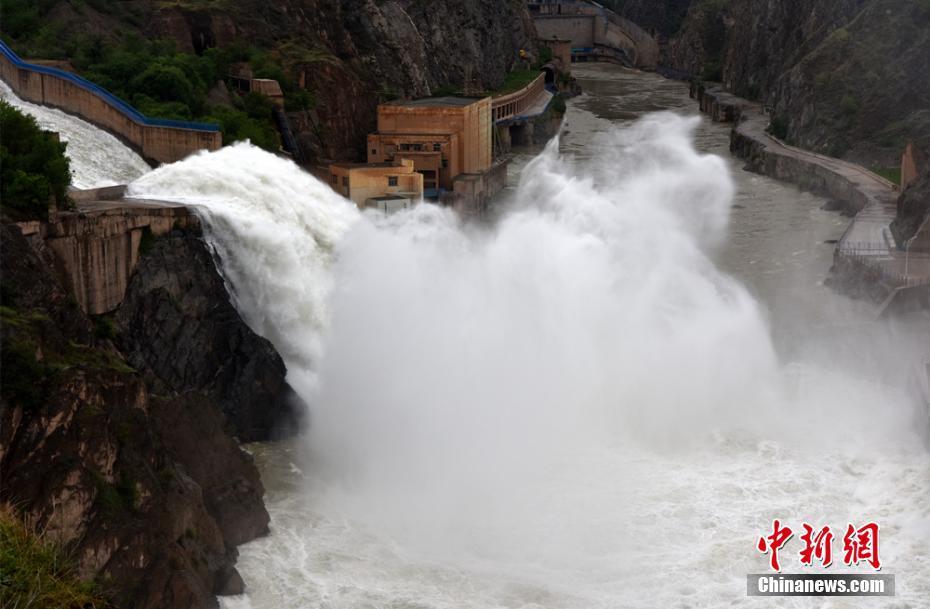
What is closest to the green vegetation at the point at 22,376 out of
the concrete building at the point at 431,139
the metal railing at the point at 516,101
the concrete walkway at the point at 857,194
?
the concrete walkway at the point at 857,194

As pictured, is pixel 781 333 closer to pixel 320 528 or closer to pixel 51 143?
pixel 320 528

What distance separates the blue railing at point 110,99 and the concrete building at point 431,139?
41.8ft

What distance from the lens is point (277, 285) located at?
40.8m

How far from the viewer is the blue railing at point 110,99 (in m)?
48.6

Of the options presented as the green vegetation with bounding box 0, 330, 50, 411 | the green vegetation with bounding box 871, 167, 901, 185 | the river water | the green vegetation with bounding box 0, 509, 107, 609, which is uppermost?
the green vegetation with bounding box 0, 330, 50, 411

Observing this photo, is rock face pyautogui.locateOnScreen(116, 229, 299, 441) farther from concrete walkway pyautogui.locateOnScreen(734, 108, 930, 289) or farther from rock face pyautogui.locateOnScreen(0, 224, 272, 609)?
concrete walkway pyautogui.locateOnScreen(734, 108, 930, 289)

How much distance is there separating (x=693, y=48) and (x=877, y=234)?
3077 inches

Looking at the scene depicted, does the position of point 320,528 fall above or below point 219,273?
below

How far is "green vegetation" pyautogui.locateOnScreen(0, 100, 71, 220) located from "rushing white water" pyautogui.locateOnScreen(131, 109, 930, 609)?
435cm

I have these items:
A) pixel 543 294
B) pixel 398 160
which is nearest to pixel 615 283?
pixel 543 294

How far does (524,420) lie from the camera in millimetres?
39875

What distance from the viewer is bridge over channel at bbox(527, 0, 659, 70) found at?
145250 mm

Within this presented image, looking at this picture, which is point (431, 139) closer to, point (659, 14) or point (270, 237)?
point (270, 237)

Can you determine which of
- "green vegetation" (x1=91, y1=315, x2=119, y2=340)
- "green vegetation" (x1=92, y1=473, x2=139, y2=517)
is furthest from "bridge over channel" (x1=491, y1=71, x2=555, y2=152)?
"green vegetation" (x1=92, y1=473, x2=139, y2=517)
